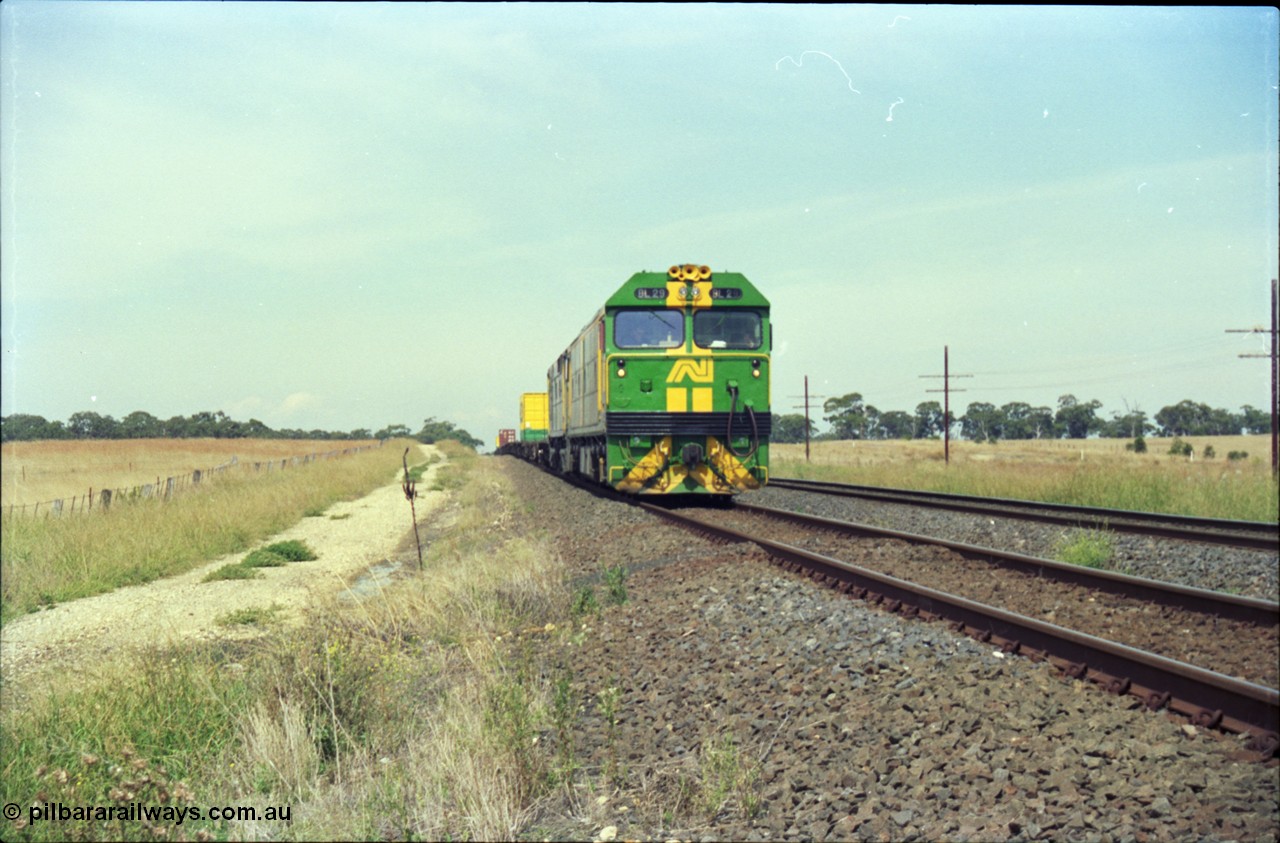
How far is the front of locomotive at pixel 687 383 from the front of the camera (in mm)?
14844

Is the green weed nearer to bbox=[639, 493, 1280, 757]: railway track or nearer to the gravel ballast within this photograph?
bbox=[639, 493, 1280, 757]: railway track

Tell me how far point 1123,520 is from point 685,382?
6.81 m

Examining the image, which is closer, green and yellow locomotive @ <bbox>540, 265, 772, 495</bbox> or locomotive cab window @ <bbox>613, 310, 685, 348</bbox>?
green and yellow locomotive @ <bbox>540, 265, 772, 495</bbox>

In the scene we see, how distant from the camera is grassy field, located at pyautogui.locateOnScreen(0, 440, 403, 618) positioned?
10.9 meters

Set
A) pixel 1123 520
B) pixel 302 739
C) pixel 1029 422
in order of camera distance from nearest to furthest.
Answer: pixel 302 739
pixel 1123 520
pixel 1029 422

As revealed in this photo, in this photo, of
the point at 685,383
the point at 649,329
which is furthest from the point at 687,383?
the point at 649,329

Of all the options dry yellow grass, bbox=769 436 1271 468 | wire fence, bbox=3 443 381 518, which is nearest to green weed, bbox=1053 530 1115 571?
wire fence, bbox=3 443 381 518

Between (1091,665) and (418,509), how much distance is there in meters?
21.3

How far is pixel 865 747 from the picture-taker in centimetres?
444

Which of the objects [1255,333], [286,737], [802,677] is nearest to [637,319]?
[802,677]

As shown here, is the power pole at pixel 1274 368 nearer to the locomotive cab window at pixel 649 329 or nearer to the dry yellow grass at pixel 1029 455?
the dry yellow grass at pixel 1029 455

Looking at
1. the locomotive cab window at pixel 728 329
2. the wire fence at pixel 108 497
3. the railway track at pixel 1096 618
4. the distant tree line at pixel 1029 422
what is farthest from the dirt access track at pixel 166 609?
the distant tree line at pixel 1029 422

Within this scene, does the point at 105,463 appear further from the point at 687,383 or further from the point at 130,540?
the point at 687,383

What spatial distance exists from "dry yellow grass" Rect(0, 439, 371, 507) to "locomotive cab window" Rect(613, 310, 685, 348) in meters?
9.99
